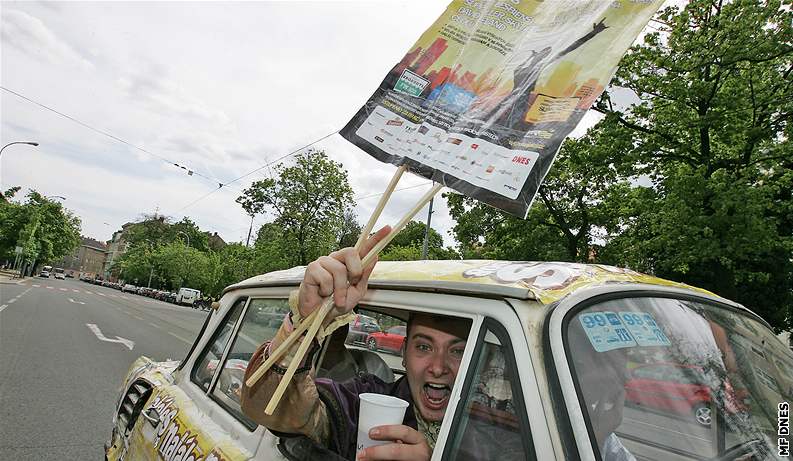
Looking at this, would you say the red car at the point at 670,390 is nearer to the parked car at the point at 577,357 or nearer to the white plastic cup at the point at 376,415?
the parked car at the point at 577,357

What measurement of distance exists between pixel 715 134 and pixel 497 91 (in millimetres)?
16971

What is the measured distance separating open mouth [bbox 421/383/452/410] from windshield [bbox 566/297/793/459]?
68 centimetres

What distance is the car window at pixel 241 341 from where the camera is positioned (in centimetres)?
239

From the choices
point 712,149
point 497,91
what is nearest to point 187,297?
point 712,149

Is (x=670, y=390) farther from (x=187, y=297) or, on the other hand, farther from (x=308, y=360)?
(x=187, y=297)

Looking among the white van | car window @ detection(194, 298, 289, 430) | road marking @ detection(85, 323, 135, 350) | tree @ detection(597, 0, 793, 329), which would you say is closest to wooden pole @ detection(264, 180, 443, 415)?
car window @ detection(194, 298, 289, 430)

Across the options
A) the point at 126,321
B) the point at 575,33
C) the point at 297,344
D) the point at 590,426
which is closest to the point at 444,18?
the point at 575,33

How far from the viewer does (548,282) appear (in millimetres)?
1372

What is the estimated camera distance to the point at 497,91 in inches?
68.8

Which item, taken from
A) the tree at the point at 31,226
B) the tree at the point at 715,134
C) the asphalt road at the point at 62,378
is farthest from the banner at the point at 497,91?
the tree at the point at 31,226

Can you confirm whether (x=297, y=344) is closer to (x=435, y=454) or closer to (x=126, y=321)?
(x=435, y=454)

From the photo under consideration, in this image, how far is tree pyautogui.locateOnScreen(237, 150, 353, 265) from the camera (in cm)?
3441

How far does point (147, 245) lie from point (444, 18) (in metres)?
106

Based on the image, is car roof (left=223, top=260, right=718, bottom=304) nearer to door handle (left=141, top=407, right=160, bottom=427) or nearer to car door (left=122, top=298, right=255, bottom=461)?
car door (left=122, top=298, right=255, bottom=461)
